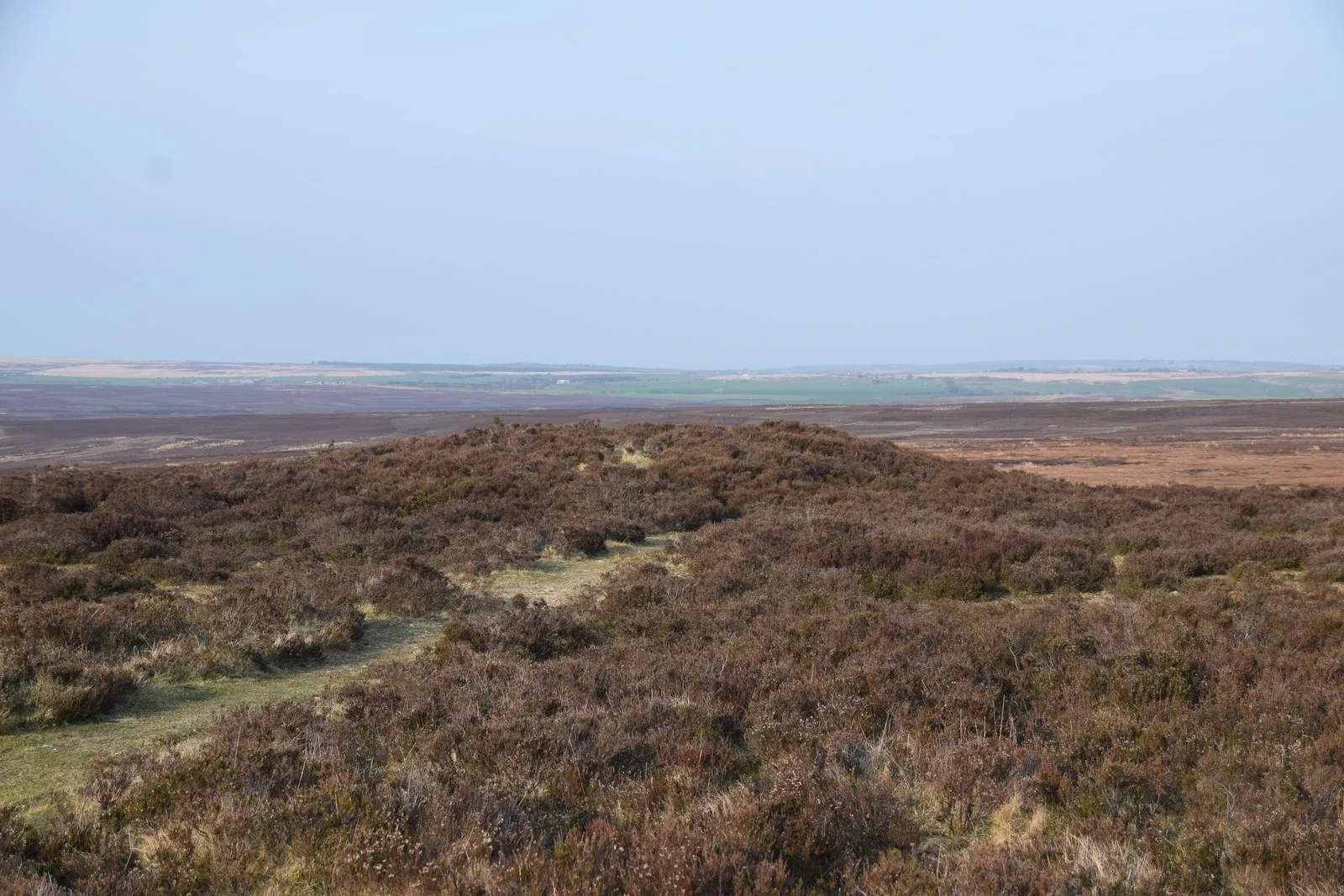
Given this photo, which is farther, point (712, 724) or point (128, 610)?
point (128, 610)

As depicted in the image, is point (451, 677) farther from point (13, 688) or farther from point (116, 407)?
point (116, 407)

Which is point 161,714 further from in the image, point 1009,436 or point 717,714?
point 1009,436

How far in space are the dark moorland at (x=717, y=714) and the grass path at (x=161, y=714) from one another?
0.29 m

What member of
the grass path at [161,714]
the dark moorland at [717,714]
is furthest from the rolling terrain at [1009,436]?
the grass path at [161,714]

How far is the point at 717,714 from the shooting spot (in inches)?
255

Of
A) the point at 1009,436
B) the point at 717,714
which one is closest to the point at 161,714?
the point at 717,714

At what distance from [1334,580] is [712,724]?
12520mm

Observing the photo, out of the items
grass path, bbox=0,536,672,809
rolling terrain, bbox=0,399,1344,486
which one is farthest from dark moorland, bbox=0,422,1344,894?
rolling terrain, bbox=0,399,1344,486

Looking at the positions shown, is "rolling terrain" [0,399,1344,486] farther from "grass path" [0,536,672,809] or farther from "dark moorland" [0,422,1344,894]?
"grass path" [0,536,672,809]

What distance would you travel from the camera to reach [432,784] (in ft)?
16.5

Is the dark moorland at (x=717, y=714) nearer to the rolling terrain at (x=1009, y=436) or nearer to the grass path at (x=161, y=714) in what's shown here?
the grass path at (x=161, y=714)

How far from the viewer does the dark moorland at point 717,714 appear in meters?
4.17

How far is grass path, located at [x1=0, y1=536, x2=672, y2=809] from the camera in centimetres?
586

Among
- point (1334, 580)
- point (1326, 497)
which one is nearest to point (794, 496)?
point (1334, 580)
